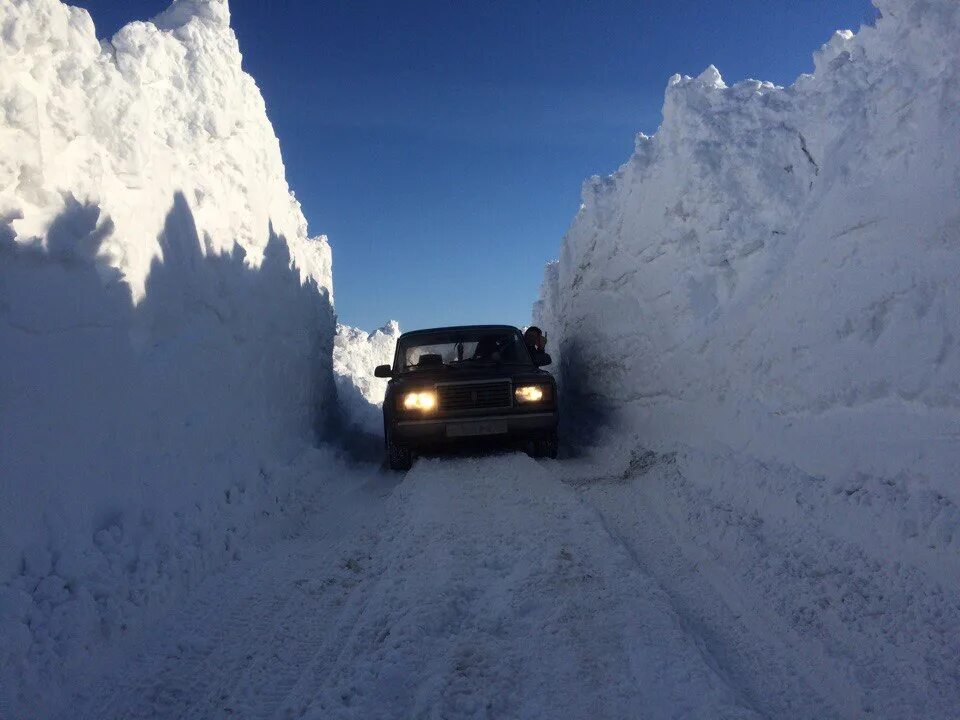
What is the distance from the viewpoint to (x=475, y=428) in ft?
21.4

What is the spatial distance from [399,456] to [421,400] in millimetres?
760

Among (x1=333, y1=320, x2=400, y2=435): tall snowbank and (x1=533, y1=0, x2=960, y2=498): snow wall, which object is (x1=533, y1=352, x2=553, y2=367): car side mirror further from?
(x1=333, y1=320, x2=400, y2=435): tall snowbank

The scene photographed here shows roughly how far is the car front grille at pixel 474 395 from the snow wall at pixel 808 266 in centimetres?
192

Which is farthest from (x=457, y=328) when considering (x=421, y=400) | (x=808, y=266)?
(x=808, y=266)

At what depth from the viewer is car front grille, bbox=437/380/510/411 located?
661cm

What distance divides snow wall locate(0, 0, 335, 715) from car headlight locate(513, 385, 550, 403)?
2659 millimetres

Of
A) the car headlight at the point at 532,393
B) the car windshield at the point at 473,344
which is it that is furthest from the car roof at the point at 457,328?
the car headlight at the point at 532,393

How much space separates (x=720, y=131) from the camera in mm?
7828

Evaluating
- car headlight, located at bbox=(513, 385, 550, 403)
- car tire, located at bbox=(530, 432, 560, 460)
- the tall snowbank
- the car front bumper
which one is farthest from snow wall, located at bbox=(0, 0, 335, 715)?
the tall snowbank

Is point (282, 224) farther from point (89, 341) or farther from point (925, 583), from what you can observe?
point (925, 583)

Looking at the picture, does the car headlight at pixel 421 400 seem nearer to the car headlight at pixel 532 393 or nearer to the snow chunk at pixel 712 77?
the car headlight at pixel 532 393

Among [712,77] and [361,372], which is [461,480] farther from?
[361,372]

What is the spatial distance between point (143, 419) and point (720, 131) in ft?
24.7

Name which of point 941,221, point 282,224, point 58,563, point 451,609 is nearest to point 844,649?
point 451,609
